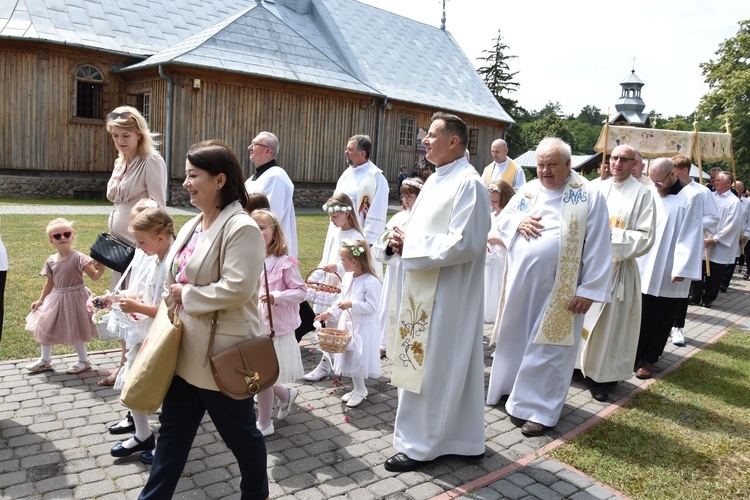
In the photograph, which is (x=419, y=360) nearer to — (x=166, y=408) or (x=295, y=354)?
(x=295, y=354)

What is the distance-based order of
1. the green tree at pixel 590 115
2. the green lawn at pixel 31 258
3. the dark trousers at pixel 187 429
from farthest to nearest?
the green tree at pixel 590 115
the green lawn at pixel 31 258
the dark trousers at pixel 187 429

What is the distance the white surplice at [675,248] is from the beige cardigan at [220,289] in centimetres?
553

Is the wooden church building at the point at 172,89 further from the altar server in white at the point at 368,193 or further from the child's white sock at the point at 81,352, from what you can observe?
the child's white sock at the point at 81,352

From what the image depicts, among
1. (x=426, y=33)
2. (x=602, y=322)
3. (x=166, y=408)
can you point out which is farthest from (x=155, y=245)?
(x=426, y=33)

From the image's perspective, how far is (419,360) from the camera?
4.09 metres

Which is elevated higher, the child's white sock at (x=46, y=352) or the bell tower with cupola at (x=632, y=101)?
the bell tower with cupola at (x=632, y=101)

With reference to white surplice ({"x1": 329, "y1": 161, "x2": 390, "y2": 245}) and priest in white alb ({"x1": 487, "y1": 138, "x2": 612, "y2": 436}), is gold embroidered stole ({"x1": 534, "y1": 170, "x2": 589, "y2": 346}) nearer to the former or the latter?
priest in white alb ({"x1": 487, "y1": 138, "x2": 612, "y2": 436})

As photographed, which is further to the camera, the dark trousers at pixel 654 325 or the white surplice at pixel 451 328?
the dark trousers at pixel 654 325

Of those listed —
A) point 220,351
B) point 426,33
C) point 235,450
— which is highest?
point 426,33

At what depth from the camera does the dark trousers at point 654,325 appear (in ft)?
22.0

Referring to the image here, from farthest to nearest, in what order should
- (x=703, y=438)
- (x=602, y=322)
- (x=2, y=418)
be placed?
(x=602, y=322)
(x=703, y=438)
(x=2, y=418)

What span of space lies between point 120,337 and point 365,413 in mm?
1991

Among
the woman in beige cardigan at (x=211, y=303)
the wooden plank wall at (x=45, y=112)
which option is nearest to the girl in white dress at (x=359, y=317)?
the woman in beige cardigan at (x=211, y=303)

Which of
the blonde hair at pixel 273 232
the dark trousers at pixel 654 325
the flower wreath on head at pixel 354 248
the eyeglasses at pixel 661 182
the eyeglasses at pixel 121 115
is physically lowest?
the dark trousers at pixel 654 325
